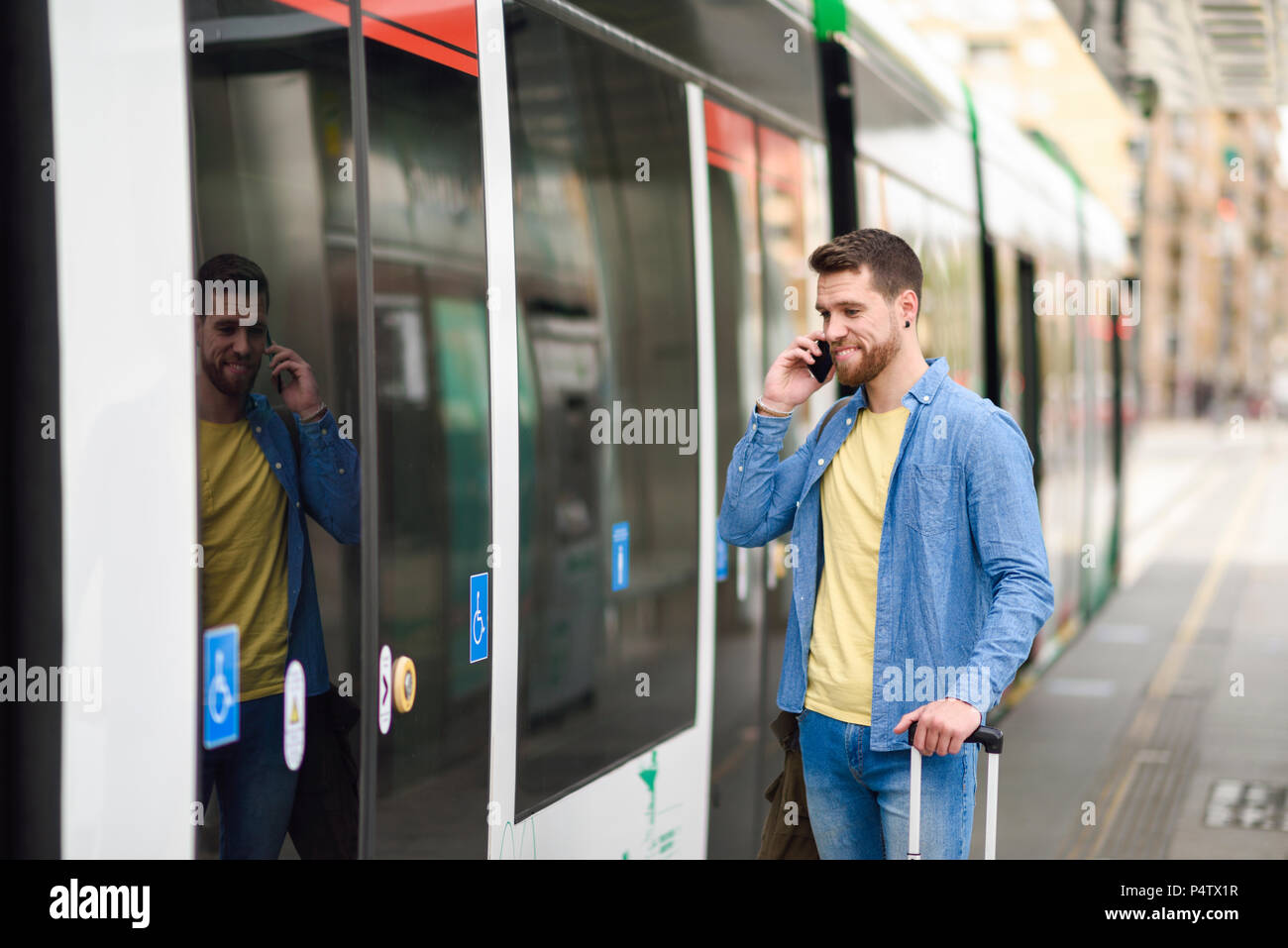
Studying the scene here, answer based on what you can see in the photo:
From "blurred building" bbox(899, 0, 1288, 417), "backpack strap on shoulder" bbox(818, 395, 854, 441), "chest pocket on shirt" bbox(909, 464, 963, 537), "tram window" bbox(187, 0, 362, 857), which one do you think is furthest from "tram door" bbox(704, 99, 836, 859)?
"blurred building" bbox(899, 0, 1288, 417)

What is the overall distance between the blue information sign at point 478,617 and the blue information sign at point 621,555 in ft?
2.28

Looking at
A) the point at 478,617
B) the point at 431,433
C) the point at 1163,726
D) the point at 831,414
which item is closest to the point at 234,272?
the point at 431,433

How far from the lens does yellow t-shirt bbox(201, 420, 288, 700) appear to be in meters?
2.18

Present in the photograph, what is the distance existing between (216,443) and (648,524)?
5.28 feet

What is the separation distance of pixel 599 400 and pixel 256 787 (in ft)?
4.88

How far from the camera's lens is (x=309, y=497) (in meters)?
2.41

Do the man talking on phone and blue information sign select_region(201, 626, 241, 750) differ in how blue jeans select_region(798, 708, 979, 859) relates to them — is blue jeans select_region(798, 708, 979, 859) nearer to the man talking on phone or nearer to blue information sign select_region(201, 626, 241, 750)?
the man talking on phone

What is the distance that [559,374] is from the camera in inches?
129

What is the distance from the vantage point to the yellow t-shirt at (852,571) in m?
2.86

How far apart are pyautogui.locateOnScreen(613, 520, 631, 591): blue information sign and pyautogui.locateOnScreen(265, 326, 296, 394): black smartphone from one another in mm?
1261

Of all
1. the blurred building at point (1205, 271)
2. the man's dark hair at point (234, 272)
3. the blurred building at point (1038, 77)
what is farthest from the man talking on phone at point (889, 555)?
the blurred building at point (1205, 271)

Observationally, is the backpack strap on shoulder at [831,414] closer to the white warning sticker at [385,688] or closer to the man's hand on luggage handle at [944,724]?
the man's hand on luggage handle at [944,724]

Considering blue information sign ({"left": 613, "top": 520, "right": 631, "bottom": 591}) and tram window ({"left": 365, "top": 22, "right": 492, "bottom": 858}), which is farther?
blue information sign ({"left": 613, "top": 520, "right": 631, "bottom": 591})
